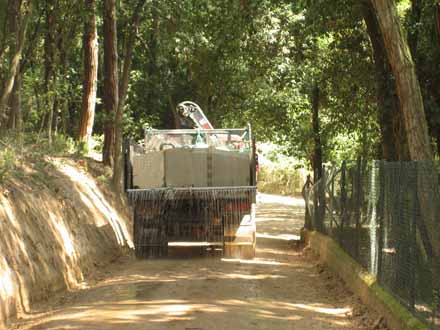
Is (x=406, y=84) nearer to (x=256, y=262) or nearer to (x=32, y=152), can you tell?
(x=256, y=262)

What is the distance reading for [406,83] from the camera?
1160 cm

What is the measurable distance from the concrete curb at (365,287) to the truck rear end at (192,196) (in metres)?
1.99

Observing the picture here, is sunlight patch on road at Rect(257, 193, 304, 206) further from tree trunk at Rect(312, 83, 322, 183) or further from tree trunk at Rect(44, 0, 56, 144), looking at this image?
tree trunk at Rect(44, 0, 56, 144)

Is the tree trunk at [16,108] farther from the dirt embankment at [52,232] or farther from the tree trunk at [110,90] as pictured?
the tree trunk at [110,90]

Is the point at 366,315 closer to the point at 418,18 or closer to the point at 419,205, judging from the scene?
the point at 419,205

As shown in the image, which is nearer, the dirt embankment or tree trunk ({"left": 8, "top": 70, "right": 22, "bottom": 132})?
the dirt embankment

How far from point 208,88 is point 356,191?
71.4 feet

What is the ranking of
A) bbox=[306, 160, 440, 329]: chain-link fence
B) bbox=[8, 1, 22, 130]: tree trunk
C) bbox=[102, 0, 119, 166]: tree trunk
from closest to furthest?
bbox=[306, 160, 440, 329]: chain-link fence → bbox=[8, 1, 22, 130]: tree trunk → bbox=[102, 0, 119, 166]: tree trunk

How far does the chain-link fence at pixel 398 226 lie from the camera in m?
7.71

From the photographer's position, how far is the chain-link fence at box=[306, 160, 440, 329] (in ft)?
25.3

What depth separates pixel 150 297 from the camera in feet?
37.3

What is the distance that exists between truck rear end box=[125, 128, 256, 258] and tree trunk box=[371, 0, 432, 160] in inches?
215

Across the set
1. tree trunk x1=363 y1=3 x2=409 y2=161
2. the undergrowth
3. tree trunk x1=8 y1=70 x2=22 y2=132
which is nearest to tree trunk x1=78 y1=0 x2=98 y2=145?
the undergrowth

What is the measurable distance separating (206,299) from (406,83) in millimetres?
4343
